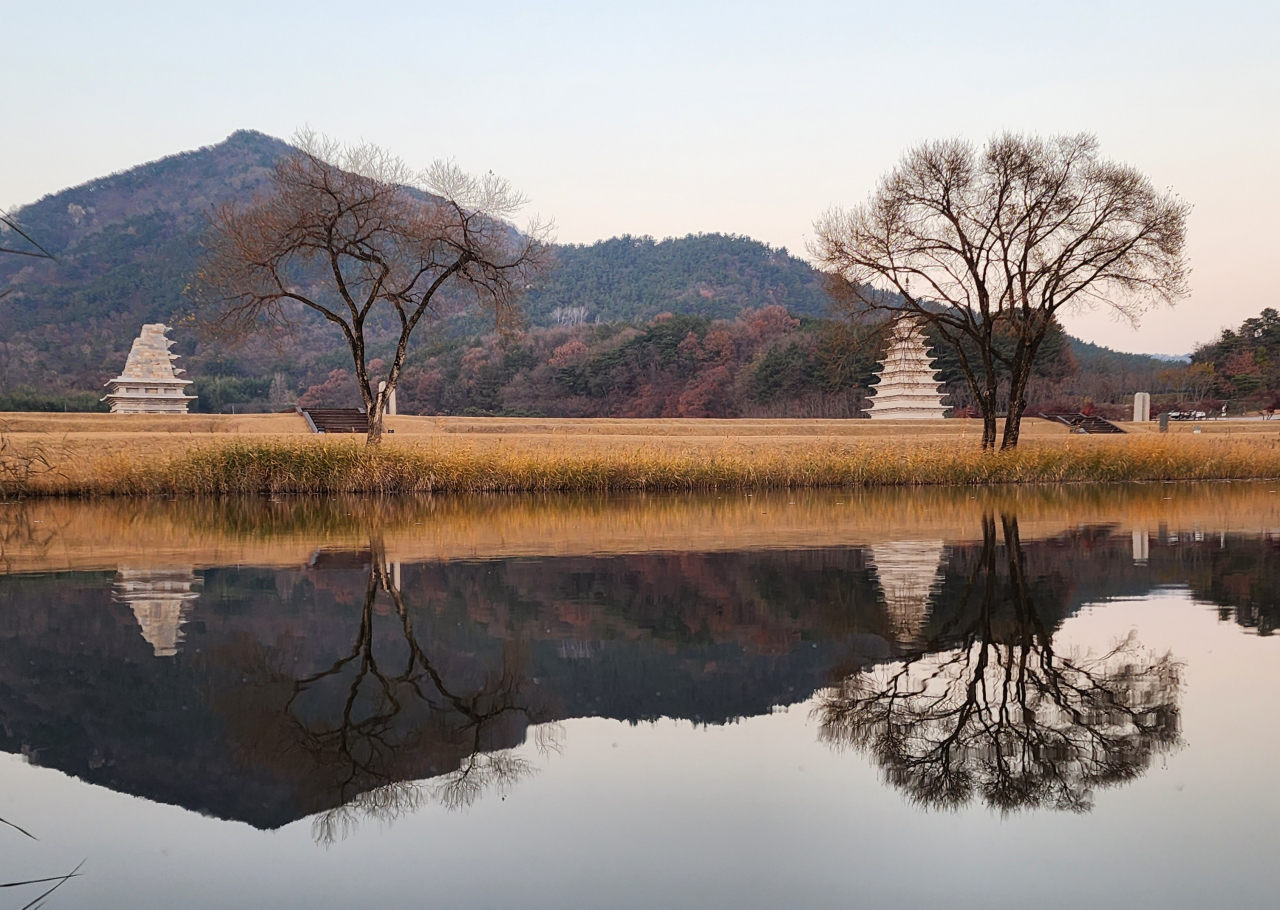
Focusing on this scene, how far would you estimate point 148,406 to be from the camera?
55.3 meters

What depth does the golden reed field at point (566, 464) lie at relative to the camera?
62.9 ft

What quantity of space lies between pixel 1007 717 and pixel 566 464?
16.3 meters

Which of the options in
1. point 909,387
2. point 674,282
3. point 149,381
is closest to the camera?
point 909,387

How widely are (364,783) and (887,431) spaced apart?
1357 inches

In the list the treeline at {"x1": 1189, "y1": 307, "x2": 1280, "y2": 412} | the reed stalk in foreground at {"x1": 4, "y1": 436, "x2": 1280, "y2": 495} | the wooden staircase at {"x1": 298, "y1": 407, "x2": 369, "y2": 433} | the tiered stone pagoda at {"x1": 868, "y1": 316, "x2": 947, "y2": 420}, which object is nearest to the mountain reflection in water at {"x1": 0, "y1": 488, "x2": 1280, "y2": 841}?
the reed stalk in foreground at {"x1": 4, "y1": 436, "x2": 1280, "y2": 495}

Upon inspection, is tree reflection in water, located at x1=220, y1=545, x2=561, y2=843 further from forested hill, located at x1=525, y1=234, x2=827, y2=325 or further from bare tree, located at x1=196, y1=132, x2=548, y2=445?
forested hill, located at x1=525, y1=234, x2=827, y2=325

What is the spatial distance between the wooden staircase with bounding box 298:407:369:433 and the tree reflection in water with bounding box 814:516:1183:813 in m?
32.5

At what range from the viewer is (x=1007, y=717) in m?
4.51

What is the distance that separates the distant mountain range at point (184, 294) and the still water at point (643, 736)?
77.6m

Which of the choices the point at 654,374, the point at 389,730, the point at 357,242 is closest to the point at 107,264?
the point at 654,374

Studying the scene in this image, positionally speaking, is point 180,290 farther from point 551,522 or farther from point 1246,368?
point 551,522

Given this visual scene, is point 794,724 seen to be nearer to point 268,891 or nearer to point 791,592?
point 268,891

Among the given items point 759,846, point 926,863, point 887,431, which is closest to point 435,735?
point 759,846

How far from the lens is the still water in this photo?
10.2 feet
